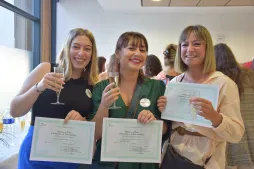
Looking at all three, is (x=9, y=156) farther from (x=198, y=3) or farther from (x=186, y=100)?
(x=198, y=3)

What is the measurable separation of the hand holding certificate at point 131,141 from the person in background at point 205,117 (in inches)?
5.3

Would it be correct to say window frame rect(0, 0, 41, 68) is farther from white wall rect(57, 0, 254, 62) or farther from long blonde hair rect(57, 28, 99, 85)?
long blonde hair rect(57, 28, 99, 85)

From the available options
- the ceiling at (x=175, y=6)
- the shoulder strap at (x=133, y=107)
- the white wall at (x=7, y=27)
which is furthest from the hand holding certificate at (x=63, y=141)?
the ceiling at (x=175, y=6)

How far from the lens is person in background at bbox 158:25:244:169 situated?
3.78ft

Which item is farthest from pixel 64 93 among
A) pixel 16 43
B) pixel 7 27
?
pixel 16 43

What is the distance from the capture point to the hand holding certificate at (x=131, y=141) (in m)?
1.21

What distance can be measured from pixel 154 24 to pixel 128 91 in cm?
401

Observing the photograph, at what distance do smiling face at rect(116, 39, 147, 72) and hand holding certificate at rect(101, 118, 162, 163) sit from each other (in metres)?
0.34

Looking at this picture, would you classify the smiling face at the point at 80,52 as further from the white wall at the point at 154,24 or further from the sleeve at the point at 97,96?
the white wall at the point at 154,24

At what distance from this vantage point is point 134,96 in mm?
1354

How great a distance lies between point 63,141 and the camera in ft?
3.99

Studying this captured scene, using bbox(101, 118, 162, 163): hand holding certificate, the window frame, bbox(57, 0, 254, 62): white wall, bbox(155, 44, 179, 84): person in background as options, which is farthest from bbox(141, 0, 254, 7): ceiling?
bbox(101, 118, 162, 163): hand holding certificate

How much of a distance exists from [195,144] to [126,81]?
55cm

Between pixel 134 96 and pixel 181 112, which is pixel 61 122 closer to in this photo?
pixel 134 96
